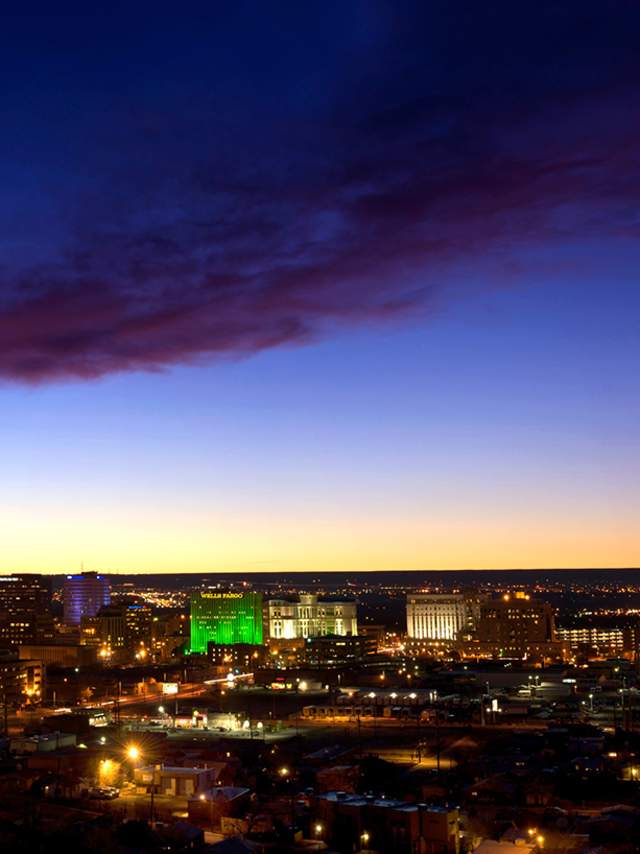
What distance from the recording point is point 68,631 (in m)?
72.1

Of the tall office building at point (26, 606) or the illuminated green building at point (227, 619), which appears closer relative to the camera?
the illuminated green building at point (227, 619)

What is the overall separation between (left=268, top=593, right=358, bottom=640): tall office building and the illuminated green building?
8.62ft

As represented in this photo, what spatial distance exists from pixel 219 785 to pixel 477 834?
5.05 metres

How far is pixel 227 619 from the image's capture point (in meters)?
56.9

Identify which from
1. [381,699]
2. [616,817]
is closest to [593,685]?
[381,699]

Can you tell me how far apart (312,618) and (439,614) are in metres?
7.22

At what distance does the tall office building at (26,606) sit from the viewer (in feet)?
211

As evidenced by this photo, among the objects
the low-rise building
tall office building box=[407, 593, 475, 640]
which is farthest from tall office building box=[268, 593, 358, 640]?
the low-rise building

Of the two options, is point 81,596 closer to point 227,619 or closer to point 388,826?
point 227,619

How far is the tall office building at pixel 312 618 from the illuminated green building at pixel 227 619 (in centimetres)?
263

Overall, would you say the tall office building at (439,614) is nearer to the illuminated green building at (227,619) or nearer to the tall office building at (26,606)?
the illuminated green building at (227,619)

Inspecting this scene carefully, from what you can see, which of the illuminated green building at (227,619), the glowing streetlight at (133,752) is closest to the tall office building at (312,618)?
the illuminated green building at (227,619)

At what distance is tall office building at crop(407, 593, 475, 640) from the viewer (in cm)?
6122

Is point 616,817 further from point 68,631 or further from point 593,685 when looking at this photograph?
point 68,631
